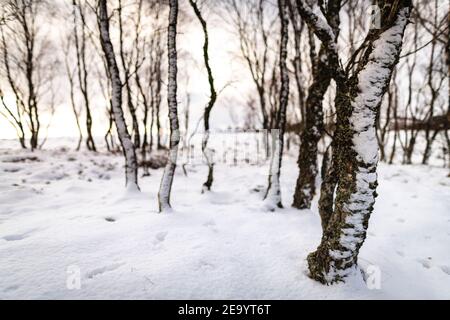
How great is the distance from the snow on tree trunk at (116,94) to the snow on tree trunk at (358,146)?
5461 millimetres

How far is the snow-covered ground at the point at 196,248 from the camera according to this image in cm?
274

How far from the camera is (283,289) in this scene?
113 inches

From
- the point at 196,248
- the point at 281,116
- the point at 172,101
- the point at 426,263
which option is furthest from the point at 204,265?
A: the point at 281,116

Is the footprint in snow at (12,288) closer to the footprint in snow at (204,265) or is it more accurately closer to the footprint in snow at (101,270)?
the footprint in snow at (101,270)

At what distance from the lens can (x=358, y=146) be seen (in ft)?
8.27

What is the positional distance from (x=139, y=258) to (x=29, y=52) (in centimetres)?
1631

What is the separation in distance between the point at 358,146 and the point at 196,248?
93.5 inches

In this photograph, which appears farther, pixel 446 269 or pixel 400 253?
pixel 400 253

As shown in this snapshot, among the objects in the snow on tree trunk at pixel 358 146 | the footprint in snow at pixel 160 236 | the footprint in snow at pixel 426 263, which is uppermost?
the snow on tree trunk at pixel 358 146

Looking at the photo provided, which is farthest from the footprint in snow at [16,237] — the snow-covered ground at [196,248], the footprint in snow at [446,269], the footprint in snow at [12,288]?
the footprint in snow at [446,269]

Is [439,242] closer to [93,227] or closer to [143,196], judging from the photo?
[93,227]

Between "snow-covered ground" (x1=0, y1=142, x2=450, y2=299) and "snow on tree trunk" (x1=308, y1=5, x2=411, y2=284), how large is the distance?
0.38 m

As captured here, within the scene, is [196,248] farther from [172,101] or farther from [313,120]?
[313,120]

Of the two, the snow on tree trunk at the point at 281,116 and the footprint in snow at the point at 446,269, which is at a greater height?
the snow on tree trunk at the point at 281,116
